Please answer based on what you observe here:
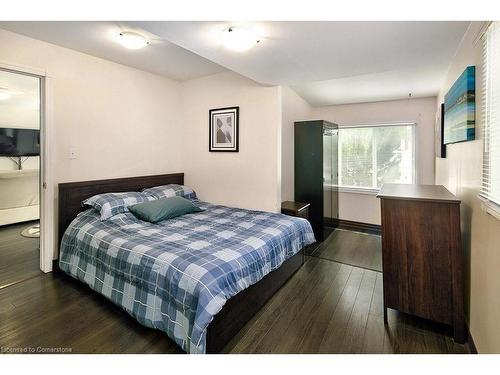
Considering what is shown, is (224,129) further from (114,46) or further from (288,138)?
(114,46)

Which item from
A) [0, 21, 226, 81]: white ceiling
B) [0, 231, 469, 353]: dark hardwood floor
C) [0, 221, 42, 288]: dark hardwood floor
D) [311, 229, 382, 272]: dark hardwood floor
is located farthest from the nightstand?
[0, 221, 42, 288]: dark hardwood floor

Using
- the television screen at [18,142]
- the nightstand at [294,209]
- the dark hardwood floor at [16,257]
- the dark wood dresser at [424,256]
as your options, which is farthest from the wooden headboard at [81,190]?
the dark wood dresser at [424,256]

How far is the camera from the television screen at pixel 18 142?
4.56 metres

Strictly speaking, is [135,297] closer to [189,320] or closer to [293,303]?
[189,320]

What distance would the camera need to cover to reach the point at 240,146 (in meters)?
3.64

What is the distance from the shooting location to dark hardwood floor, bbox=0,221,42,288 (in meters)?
2.77

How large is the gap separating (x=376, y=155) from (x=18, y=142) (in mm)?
6400

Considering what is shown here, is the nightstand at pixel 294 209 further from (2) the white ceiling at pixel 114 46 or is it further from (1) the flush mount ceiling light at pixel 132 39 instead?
(1) the flush mount ceiling light at pixel 132 39

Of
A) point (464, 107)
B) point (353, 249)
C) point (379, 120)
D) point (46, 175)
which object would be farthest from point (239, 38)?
point (379, 120)

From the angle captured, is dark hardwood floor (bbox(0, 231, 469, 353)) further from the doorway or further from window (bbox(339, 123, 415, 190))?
window (bbox(339, 123, 415, 190))

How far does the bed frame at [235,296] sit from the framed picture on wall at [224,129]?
834mm

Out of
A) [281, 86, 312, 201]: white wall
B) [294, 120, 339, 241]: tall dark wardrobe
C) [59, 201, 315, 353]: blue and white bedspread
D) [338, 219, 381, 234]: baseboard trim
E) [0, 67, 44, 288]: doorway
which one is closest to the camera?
[59, 201, 315, 353]: blue and white bedspread

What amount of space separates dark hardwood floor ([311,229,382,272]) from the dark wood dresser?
1.09m
